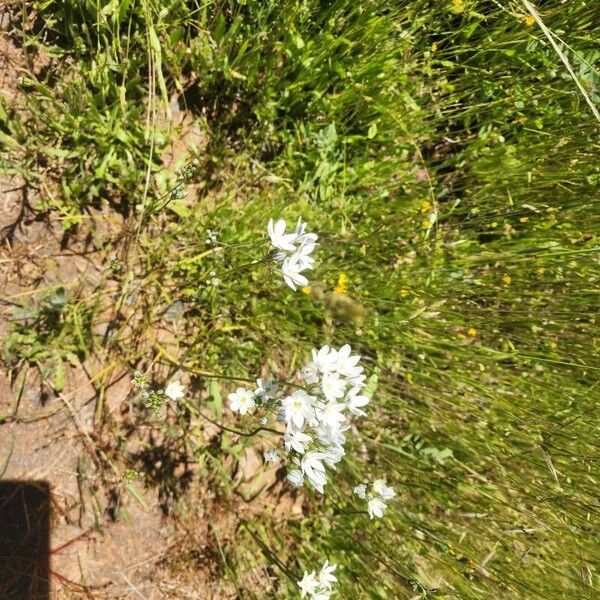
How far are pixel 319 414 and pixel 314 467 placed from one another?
0.75 feet

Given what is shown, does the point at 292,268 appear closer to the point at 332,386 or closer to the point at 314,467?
the point at 332,386

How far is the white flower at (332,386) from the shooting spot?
2.09 meters

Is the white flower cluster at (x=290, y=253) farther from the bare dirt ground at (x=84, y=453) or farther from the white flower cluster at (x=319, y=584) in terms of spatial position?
the white flower cluster at (x=319, y=584)

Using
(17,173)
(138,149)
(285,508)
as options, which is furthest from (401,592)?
(17,173)

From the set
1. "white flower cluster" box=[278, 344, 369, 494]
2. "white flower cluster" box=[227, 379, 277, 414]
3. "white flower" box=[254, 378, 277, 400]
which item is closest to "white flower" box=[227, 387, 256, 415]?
"white flower cluster" box=[227, 379, 277, 414]

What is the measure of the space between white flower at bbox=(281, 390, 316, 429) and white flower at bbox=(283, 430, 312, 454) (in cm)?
5

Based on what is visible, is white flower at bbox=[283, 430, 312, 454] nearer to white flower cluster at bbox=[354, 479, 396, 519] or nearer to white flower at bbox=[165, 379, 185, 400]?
white flower cluster at bbox=[354, 479, 396, 519]

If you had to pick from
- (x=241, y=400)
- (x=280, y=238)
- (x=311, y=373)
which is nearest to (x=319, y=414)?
(x=311, y=373)

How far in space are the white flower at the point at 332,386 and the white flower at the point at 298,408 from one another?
8 centimetres

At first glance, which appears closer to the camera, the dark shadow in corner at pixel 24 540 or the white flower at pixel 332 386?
the white flower at pixel 332 386

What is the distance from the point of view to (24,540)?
2.90m

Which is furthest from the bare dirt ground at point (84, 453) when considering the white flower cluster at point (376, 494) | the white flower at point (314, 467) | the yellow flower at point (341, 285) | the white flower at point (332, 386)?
the white flower at point (332, 386)

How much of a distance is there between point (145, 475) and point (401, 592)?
1574 millimetres

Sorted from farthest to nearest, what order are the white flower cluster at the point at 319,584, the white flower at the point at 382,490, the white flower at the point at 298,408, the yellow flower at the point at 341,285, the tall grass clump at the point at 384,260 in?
the yellow flower at the point at 341,285, the tall grass clump at the point at 384,260, the white flower cluster at the point at 319,584, the white flower at the point at 382,490, the white flower at the point at 298,408
